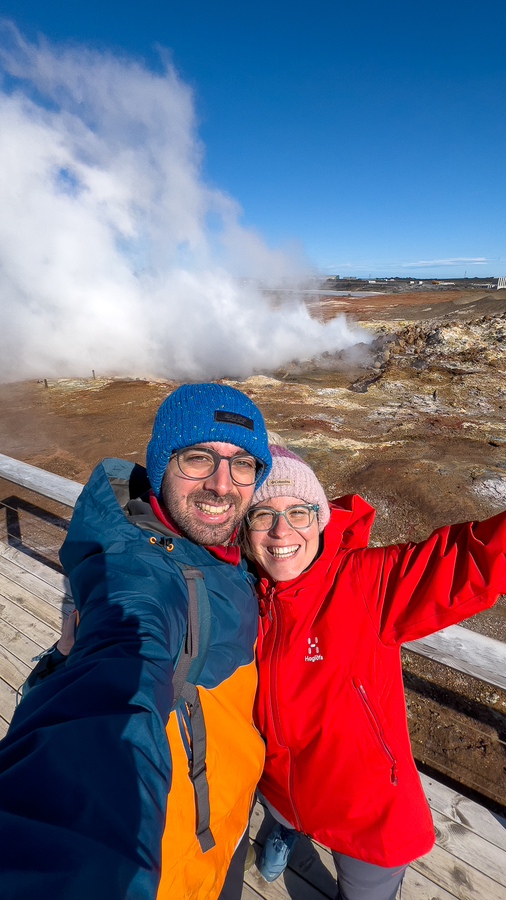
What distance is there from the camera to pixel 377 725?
1346mm

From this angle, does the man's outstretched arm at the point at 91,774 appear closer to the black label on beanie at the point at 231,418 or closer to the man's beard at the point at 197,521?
the man's beard at the point at 197,521

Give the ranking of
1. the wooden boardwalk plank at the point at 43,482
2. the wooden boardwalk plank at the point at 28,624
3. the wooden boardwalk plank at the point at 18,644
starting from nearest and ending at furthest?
the wooden boardwalk plank at the point at 18,644 → the wooden boardwalk plank at the point at 28,624 → the wooden boardwalk plank at the point at 43,482

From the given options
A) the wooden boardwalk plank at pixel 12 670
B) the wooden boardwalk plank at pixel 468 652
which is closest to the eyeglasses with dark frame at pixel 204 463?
the wooden boardwalk plank at pixel 468 652

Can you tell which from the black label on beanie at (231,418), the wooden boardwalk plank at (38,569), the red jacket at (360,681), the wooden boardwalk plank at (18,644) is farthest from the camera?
the wooden boardwalk plank at (38,569)

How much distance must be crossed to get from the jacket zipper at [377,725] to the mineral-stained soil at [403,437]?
108 centimetres

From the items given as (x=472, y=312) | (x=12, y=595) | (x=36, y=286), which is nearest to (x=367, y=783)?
(x=12, y=595)

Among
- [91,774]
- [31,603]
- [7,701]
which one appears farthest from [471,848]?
[31,603]

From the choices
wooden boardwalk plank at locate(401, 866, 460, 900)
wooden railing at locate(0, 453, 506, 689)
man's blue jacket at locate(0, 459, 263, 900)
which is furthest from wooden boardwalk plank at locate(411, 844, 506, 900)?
man's blue jacket at locate(0, 459, 263, 900)

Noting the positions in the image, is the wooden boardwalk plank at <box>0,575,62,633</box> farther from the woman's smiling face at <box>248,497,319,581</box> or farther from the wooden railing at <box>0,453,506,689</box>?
the wooden railing at <box>0,453,506,689</box>

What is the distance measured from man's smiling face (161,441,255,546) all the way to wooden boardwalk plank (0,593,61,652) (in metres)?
1.70

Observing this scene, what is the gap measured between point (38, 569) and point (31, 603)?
0.39 meters

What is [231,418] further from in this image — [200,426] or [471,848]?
[471,848]

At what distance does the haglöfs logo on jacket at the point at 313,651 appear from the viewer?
4.68 feet

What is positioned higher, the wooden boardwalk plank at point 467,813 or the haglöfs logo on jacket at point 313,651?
the haglöfs logo on jacket at point 313,651
